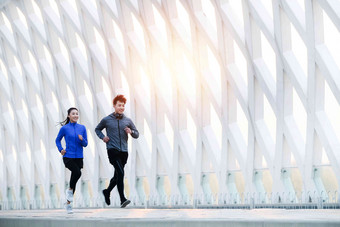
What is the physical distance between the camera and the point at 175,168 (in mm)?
35312

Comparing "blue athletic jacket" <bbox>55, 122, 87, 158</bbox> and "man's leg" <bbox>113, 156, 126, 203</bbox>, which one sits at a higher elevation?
"blue athletic jacket" <bbox>55, 122, 87, 158</bbox>

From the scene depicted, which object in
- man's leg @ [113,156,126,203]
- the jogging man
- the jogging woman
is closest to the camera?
the jogging woman

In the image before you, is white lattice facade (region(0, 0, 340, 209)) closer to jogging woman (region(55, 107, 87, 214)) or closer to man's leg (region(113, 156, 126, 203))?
man's leg (region(113, 156, 126, 203))

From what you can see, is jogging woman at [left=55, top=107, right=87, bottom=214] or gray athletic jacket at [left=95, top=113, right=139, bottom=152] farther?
gray athletic jacket at [left=95, top=113, right=139, bottom=152]

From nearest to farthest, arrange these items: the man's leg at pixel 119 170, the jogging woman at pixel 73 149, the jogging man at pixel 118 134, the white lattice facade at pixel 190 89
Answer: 1. the jogging woman at pixel 73 149
2. the jogging man at pixel 118 134
3. the man's leg at pixel 119 170
4. the white lattice facade at pixel 190 89

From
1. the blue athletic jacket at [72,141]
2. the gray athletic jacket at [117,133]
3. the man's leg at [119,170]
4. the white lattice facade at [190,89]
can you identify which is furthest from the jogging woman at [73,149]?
the white lattice facade at [190,89]

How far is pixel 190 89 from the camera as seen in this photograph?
109 feet

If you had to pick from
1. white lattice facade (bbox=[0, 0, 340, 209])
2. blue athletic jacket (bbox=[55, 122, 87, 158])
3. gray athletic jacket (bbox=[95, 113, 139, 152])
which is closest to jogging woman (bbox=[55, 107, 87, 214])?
blue athletic jacket (bbox=[55, 122, 87, 158])

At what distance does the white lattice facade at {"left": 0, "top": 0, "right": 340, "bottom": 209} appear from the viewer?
25469mm

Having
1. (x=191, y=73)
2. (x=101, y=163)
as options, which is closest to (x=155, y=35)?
(x=191, y=73)

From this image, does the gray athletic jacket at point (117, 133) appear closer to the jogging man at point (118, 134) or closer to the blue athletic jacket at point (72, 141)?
the jogging man at point (118, 134)

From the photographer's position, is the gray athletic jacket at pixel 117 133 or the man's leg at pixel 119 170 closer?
the gray athletic jacket at pixel 117 133

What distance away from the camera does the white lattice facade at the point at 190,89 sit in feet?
83.6

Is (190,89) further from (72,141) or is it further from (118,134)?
(72,141)
